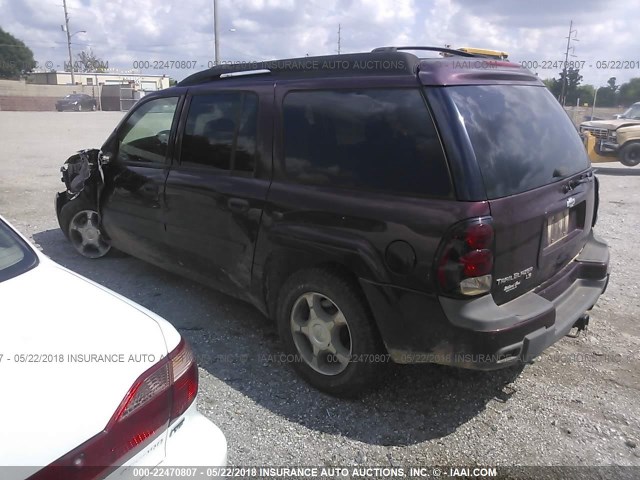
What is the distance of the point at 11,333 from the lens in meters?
1.81

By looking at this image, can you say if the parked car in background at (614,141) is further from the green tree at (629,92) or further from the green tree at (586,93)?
the green tree at (629,92)

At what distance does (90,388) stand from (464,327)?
1.71 metres

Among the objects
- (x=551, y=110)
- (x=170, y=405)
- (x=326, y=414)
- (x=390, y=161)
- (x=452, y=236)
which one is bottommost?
(x=326, y=414)

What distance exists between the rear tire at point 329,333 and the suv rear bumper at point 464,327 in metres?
0.14

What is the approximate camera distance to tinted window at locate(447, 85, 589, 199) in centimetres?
263

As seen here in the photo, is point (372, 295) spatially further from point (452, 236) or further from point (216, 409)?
point (216, 409)

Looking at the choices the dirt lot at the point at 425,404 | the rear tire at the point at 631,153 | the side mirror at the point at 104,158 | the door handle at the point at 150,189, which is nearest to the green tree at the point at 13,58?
the rear tire at the point at 631,153

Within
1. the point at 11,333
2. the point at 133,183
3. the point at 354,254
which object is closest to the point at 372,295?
the point at 354,254

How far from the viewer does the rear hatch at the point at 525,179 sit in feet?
8.56

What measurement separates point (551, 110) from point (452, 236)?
4.86ft

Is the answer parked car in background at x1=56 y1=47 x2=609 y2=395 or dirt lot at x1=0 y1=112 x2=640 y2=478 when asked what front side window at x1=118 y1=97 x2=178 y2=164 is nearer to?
parked car in background at x1=56 y1=47 x2=609 y2=395

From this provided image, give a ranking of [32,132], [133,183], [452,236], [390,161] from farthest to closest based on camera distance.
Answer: [32,132] < [133,183] < [390,161] < [452,236]

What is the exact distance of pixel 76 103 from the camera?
42.2 m

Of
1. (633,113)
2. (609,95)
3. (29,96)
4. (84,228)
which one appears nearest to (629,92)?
(609,95)
